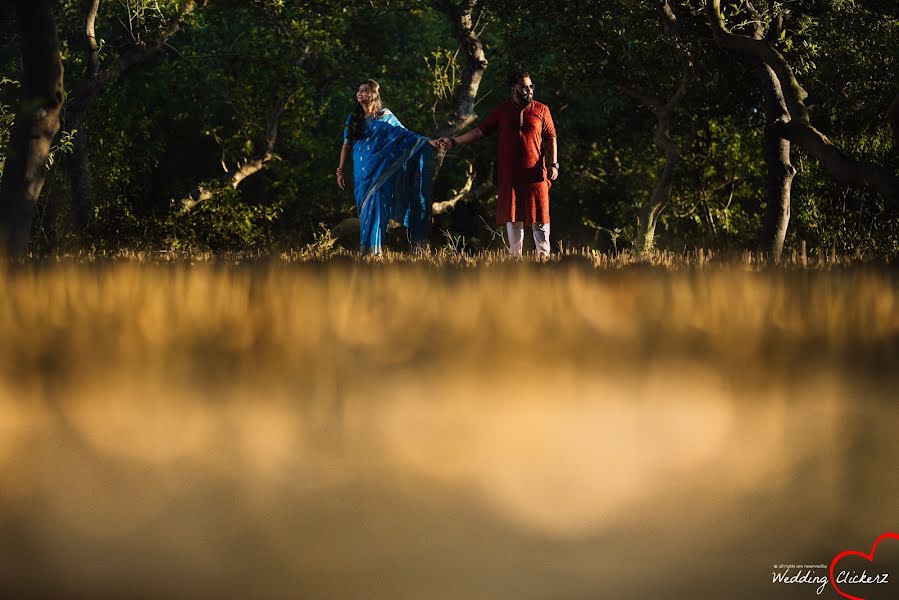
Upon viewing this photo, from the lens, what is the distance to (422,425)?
10.1 ft

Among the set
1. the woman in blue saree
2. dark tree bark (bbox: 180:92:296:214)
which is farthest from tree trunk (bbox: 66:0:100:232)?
the woman in blue saree

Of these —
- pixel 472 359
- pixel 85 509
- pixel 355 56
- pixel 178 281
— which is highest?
pixel 355 56

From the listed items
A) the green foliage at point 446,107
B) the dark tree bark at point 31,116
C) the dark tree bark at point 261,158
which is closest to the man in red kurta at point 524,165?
the dark tree bark at point 31,116

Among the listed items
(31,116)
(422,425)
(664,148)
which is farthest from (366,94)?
(664,148)

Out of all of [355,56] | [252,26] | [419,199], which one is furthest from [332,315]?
[355,56]

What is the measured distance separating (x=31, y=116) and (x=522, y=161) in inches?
171

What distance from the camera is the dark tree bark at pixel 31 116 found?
971 cm

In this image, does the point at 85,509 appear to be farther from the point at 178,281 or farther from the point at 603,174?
the point at 603,174

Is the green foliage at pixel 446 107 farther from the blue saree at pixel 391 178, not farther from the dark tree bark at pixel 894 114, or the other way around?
the dark tree bark at pixel 894 114

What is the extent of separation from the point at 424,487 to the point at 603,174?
20.6 meters

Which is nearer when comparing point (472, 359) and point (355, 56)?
point (472, 359)

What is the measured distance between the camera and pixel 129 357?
124 inches

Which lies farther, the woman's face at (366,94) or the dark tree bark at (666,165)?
the dark tree bark at (666,165)

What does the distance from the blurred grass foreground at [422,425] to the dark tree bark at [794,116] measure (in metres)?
10.1
